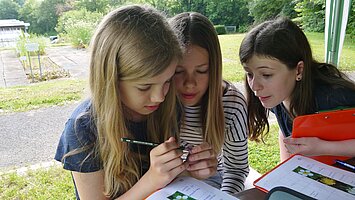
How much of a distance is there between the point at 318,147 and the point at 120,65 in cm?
61

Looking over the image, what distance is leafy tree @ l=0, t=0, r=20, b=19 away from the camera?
5.64ft

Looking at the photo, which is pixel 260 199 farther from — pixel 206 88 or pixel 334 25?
pixel 334 25

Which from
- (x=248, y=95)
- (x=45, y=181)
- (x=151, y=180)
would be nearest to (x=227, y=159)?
(x=248, y=95)

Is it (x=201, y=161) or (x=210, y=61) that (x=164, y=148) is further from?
(x=210, y=61)

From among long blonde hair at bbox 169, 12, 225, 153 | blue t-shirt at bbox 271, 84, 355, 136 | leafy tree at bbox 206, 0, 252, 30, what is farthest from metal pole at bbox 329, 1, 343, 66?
long blonde hair at bbox 169, 12, 225, 153

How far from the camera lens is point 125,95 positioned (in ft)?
2.82

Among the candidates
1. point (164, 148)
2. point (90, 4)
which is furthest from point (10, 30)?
point (164, 148)

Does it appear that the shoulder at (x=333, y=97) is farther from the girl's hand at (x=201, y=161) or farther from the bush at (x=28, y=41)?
the bush at (x=28, y=41)

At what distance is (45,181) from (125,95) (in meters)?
1.39

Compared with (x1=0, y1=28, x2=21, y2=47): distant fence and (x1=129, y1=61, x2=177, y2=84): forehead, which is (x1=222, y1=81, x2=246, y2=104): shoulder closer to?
(x1=129, y1=61, x2=177, y2=84): forehead

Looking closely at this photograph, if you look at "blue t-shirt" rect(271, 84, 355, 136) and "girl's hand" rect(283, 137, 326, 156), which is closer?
"girl's hand" rect(283, 137, 326, 156)

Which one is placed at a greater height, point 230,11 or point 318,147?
point 230,11

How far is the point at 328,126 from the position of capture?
3.13 ft

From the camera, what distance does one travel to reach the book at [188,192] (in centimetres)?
67
